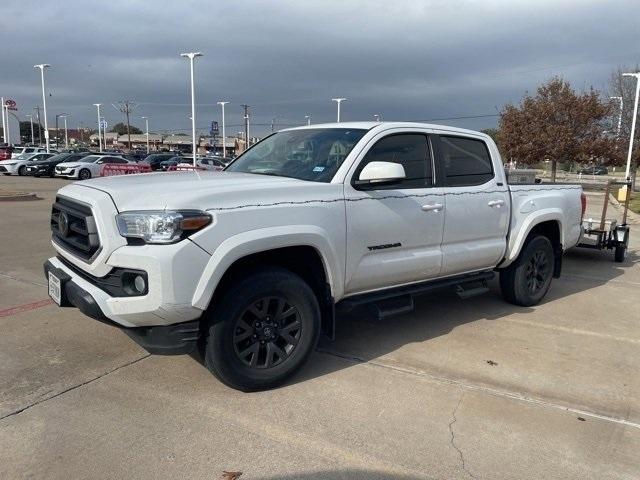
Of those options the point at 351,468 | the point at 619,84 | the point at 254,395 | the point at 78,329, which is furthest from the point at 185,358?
the point at 619,84

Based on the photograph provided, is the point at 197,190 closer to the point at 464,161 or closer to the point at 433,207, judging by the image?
the point at 433,207

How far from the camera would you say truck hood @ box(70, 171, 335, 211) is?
130 inches

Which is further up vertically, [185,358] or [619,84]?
[619,84]

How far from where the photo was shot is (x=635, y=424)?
11.5 ft

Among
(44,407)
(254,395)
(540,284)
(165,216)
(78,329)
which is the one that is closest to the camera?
(165,216)

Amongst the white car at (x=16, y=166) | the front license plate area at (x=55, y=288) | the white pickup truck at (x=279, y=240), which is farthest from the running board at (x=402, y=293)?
the white car at (x=16, y=166)

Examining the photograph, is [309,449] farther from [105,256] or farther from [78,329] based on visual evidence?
[78,329]

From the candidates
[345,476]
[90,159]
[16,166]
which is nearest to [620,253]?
[345,476]

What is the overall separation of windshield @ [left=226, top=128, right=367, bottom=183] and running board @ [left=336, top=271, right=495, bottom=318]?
100cm

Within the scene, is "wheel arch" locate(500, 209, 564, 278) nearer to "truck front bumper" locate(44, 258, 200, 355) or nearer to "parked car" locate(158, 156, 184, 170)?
"truck front bumper" locate(44, 258, 200, 355)

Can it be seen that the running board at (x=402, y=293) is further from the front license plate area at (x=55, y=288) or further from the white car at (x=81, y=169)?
the white car at (x=81, y=169)

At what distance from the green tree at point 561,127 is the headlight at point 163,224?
3120 cm

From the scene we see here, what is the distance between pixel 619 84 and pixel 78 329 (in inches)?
1489

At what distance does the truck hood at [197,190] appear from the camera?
130 inches
